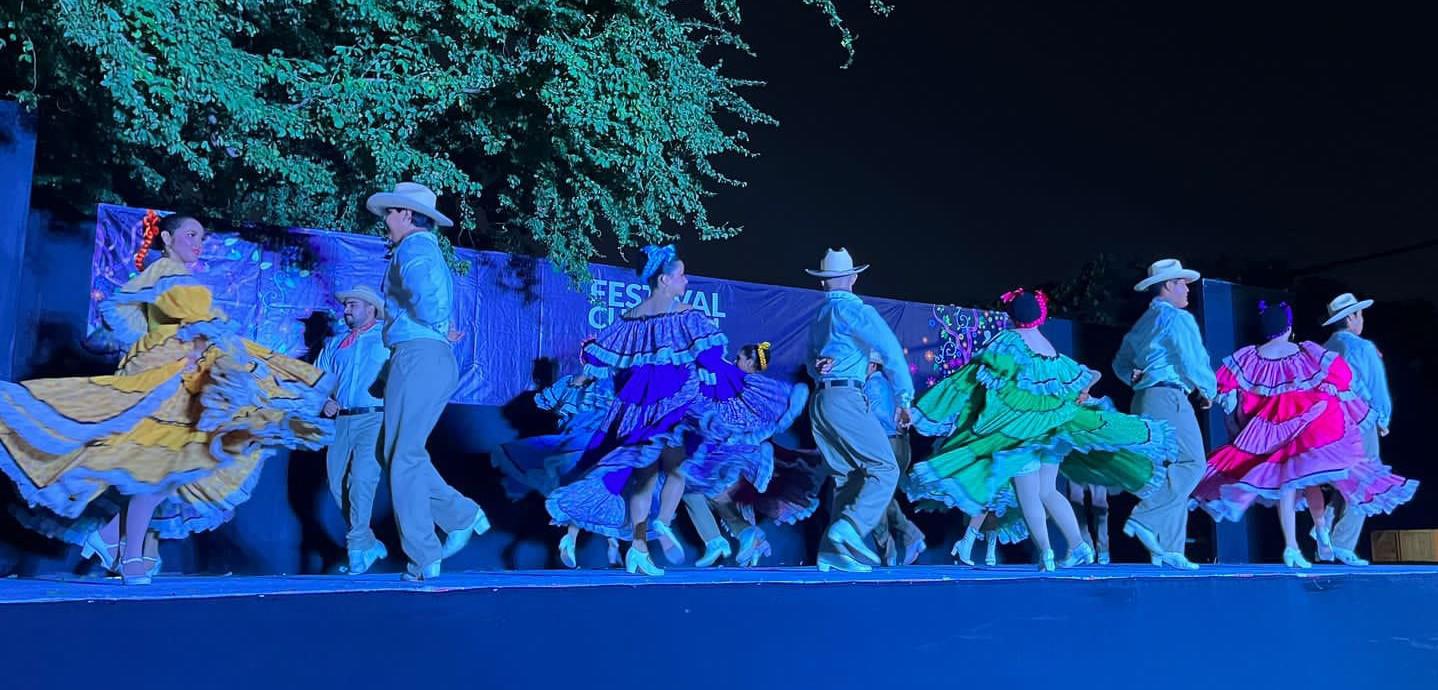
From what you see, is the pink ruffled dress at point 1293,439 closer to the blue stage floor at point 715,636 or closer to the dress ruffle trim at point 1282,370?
the dress ruffle trim at point 1282,370

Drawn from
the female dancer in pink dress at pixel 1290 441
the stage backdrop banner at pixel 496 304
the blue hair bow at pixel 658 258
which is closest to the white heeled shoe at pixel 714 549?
the stage backdrop banner at pixel 496 304

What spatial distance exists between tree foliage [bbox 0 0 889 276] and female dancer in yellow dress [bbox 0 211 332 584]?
1.63m

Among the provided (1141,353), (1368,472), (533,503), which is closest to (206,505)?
(533,503)

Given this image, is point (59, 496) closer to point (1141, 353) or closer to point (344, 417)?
point (344, 417)

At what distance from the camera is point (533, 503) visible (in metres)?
8.25

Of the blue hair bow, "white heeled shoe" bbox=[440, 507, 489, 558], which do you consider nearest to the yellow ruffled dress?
"white heeled shoe" bbox=[440, 507, 489, 558]

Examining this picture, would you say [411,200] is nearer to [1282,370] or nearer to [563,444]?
[563,444]

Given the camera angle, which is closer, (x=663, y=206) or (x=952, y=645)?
(x=952, y=645)

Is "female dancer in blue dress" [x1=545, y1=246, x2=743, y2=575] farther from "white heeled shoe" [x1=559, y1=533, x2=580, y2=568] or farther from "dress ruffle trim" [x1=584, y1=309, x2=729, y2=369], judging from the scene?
"white heeled shoe" [x1=559, y1=533, x2=580, y2=568]

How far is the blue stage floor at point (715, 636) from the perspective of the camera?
303 centimetres

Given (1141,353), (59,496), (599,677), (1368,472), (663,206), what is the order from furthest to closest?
(663,206) < (1368,472) < (1141,353) < (59,496) < (599,677)

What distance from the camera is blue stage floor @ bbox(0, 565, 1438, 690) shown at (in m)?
3.03

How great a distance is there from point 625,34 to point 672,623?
16.5 ft

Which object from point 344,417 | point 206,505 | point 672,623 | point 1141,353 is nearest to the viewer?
point 672,623
